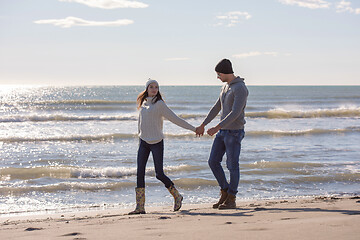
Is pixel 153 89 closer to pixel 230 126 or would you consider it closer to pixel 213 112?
pixel 213 112

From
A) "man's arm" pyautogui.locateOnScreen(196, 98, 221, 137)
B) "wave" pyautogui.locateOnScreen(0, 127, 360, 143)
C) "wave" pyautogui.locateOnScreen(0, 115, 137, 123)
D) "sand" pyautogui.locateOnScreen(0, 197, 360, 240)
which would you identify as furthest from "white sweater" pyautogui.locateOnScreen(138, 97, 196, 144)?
"wave" pyautogui.locateOnScreen(0, 115, 137, 123)

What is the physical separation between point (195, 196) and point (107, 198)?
1477mm

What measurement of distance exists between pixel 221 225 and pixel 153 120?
1915 millimetres

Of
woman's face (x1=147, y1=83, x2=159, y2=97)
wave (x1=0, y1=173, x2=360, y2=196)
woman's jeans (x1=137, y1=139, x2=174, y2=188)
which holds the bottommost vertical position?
wave (x1=0, y1=173, x2=360, y2=196)

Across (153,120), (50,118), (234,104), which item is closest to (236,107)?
(234,104)

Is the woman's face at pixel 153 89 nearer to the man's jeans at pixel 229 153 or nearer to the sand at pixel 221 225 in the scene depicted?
the man's jeans at pixel 229 153

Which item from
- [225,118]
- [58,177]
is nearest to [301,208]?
[225,118]

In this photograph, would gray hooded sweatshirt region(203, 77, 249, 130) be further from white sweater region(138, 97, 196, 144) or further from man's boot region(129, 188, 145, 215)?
man's boot region(129, 188, 145, 215)

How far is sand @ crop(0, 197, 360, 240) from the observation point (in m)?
3.87

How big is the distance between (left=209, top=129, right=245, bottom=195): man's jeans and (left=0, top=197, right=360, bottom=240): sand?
1.52 ft

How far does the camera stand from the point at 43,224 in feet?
17.3

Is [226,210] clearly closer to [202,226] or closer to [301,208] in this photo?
[301,208]

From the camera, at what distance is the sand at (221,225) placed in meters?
3.87

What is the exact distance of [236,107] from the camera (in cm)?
567
